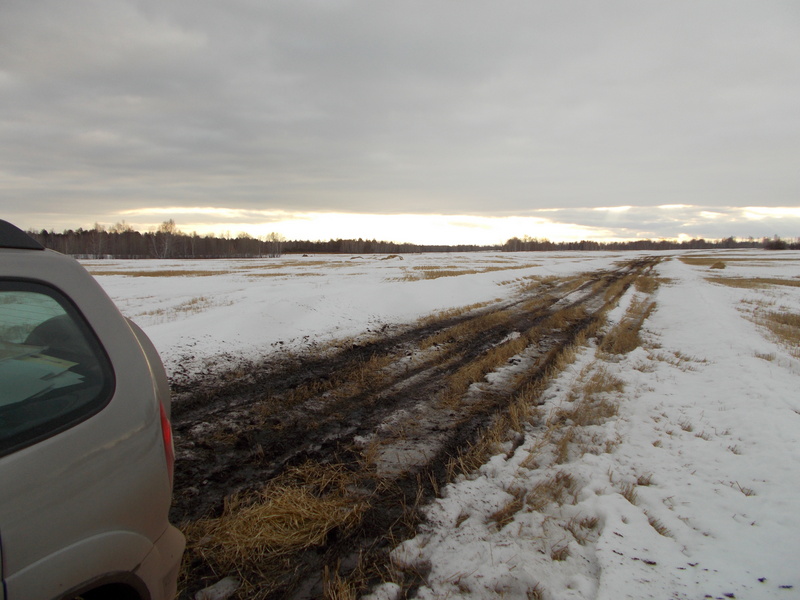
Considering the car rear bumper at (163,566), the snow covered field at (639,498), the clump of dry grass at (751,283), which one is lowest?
the snow covered field at (639,498)

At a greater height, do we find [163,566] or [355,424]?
[163,566]

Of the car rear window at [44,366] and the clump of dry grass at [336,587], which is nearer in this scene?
the car rear window at [44,366]

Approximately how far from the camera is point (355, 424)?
4.91 m

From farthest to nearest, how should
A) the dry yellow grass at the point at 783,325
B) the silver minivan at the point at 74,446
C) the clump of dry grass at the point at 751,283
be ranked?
the clump of dry grass at the point at 751,283 → the dry yellow grass at the point at 783,325 → the silver minivan at the point at 74,446

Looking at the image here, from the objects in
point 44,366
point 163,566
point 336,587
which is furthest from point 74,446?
point 336,587

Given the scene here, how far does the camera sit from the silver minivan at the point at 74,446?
53.2 inches

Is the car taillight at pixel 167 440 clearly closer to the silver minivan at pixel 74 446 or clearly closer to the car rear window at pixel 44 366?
the silver minivan at pixel 74 446

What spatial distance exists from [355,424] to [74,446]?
3.58m

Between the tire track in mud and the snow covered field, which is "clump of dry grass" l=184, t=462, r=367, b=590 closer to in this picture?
the tire track in mud

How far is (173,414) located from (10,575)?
14.0ft

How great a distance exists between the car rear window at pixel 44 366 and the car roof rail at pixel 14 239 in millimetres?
181

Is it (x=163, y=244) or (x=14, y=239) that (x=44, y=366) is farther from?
(x=163, y=244)

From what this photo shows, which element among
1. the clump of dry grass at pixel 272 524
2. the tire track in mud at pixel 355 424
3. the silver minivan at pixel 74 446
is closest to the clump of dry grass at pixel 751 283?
the tire track in mud at pixel 355 424

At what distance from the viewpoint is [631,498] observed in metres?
3.52
